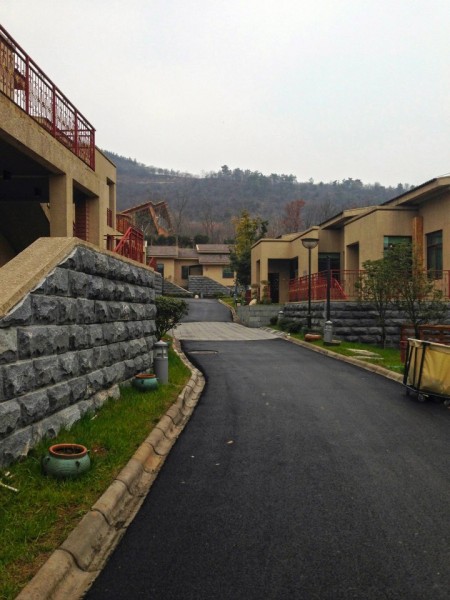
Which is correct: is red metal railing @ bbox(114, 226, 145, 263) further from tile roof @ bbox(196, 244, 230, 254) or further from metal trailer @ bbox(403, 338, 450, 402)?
tile roof @ bbox(196, 244, 230, 254)

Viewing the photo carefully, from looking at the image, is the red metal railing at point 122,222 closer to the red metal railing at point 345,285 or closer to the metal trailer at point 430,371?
the red metal railing at point 345,285

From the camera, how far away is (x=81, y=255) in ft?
22.4

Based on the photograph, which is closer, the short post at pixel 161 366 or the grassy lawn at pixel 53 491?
the grassy lawn at pixel 53 491

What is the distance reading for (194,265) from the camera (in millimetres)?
61219

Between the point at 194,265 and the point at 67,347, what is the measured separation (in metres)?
55.2

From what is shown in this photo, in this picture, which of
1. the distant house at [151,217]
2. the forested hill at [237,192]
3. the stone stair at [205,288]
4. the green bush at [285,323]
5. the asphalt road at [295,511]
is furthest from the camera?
the forested hill at [237,192]

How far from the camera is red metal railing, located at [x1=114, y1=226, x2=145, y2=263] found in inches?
382

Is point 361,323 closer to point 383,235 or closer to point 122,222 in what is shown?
point 383,235

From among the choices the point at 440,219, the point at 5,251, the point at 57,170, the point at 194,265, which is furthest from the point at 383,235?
Answer: the point at 194,265

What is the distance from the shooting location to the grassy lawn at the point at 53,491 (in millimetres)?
3303

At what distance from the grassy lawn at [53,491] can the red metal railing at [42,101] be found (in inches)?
226

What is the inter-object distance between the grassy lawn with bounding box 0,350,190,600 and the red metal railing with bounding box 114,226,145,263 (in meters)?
3.57

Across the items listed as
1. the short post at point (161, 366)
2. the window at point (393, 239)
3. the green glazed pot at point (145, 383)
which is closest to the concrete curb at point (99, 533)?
the green glazed pot at point (145, 383)

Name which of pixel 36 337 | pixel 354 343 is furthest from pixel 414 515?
pixel 354 343
